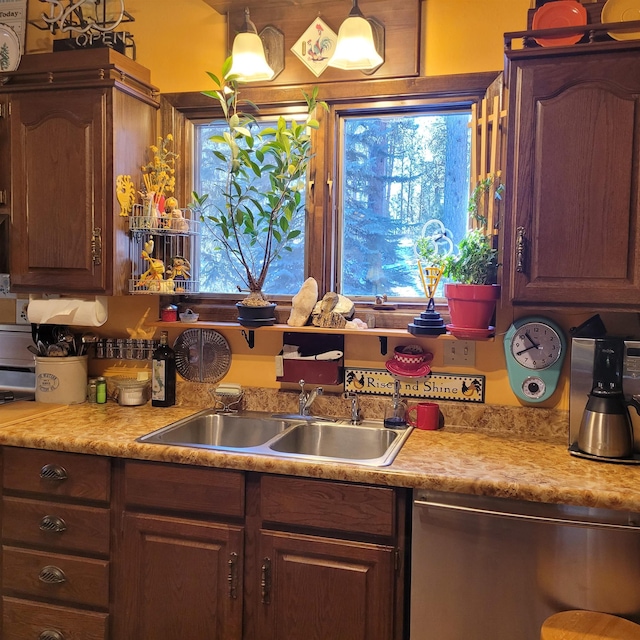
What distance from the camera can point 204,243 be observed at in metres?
2.68

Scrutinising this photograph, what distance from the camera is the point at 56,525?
6.82 feet

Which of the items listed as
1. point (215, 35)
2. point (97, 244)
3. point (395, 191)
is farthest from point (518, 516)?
point (215, 35)

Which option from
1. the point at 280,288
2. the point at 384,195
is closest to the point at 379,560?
the point at 280,288

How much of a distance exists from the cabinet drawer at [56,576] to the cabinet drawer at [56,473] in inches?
8.4

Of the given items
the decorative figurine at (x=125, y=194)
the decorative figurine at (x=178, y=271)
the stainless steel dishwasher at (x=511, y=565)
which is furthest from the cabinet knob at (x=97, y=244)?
the stainless steel dishwasher at (x=511, y=565)

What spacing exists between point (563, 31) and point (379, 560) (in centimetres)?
165

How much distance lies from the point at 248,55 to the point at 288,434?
1.39 meters

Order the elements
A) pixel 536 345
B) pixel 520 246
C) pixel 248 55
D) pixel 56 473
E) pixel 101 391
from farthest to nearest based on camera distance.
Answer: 1. pixel 101 391
2. pixel 248 55
3. pixel 536 345
4. pixel 56 473
5. pixel 520 246

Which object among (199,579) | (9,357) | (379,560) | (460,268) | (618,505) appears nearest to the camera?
(618,505)

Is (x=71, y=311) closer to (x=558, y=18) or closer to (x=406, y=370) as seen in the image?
(x=406, y=370)

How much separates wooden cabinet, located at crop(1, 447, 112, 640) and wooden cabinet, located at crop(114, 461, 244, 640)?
9 centimetres

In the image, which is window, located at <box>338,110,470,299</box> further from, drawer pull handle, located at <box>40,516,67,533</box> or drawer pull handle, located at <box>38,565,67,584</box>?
drawer pull handle, located at <box>38,565,67,584</box>

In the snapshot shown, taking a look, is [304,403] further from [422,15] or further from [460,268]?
[422,15]

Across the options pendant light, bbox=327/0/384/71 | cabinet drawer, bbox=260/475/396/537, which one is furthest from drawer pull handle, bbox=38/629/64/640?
pendant light, bbox=327/0/384/71
